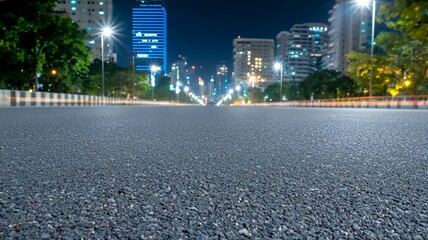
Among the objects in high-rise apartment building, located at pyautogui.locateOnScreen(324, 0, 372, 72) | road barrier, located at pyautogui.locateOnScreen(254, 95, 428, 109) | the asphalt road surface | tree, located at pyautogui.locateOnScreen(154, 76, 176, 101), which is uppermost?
high-rise apartment building, located at pyautogui.locateOnScreen(324, 0, 372, 72)

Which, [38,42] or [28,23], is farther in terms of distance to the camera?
[38,42]

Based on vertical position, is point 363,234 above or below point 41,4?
below

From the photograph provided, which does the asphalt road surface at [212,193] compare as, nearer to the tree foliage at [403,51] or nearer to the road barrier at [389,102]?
the tree foliage at [403,51]

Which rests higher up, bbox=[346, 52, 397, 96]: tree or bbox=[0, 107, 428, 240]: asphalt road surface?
bbox=[346, 52, 397, 96]: tree

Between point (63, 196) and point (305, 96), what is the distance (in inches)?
3917

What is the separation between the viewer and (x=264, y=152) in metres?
3.12

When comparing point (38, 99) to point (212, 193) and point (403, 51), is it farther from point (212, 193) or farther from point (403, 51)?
point (403, 51)

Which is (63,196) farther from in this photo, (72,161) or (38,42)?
(38,42)

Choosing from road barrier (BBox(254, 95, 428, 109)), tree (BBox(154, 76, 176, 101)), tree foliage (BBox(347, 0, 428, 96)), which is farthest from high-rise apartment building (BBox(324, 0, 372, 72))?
road barrier (BBox(254, 95, 428, 109))

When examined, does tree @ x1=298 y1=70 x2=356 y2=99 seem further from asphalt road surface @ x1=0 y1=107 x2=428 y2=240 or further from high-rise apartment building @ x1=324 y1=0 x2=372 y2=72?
asphalt road surface @ x1=0 y1=107 x2=428 y2=240

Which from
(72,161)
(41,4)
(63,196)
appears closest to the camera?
(63,196)

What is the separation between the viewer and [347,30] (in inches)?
5413

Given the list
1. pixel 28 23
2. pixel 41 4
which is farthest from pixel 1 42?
pixel 41 4

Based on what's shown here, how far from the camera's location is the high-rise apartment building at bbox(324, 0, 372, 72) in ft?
440
